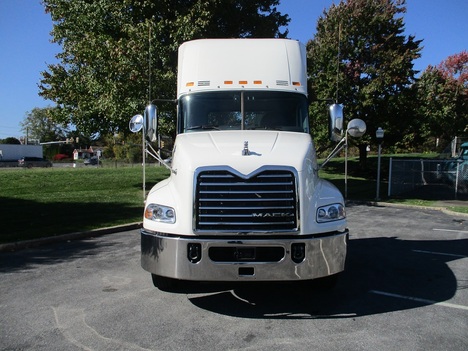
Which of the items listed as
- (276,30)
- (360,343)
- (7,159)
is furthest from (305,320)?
(7,159)

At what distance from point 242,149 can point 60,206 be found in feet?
33.5

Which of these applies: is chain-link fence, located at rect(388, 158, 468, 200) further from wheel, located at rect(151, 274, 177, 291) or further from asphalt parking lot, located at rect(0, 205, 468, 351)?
wheel, located at rect(151, 274, 177, 291)

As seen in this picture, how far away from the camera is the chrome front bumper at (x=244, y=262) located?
405 centimetres

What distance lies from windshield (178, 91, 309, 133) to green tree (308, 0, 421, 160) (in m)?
21.2

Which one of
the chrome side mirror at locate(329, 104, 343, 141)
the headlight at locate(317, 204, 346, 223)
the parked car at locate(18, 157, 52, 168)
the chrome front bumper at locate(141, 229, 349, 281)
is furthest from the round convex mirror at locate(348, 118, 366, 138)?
the parked car at locate(18, 157, 52, 168)

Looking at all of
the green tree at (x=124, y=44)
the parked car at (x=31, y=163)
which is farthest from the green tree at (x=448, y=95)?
→ the parked car at (x=31, y=163)

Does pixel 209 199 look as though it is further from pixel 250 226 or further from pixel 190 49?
pixel 190 49

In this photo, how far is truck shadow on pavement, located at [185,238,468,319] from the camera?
4.57 metres

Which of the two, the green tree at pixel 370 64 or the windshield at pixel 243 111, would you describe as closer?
the windshield at pixel 243 111

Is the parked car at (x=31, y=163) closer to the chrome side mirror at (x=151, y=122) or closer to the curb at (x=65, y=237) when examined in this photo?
the curb at (x=65, y=237)

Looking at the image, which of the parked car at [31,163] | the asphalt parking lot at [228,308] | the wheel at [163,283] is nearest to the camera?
the asphalt parking lot at [228,308]

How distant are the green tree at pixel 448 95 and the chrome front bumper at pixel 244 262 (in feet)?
116

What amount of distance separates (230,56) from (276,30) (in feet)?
41.6

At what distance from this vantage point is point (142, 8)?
15.2 metres
